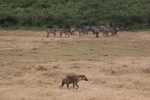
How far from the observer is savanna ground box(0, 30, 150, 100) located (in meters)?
20.5

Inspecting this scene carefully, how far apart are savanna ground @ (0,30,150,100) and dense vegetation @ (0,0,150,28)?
1492 cm

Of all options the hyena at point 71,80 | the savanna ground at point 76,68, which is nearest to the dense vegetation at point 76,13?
the savanna ground at point 76,68

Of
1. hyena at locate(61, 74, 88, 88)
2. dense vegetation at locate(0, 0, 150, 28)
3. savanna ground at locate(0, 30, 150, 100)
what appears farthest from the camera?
dense vegetation at locate(0, 0, 150, 28)

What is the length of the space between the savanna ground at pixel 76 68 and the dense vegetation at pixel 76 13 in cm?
1492

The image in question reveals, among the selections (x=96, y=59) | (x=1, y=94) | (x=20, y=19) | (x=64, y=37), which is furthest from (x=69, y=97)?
(x=20, y=19)

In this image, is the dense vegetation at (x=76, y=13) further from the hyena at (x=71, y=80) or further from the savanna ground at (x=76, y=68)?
the hyena at (x=71, y=80)

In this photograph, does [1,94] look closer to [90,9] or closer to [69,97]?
[69,97]

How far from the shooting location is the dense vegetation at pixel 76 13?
61.3 meters

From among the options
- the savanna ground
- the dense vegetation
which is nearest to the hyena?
the savanna ground

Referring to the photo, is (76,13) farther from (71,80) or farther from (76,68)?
Answer: (71,80)

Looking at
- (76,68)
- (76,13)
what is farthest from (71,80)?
(76,13)

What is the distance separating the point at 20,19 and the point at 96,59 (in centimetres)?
3138

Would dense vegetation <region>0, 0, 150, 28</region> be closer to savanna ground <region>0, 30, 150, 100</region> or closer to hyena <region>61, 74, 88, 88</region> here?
savanna ground <region>0, 30, 150, 100</region>

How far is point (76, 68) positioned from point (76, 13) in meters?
37.1
